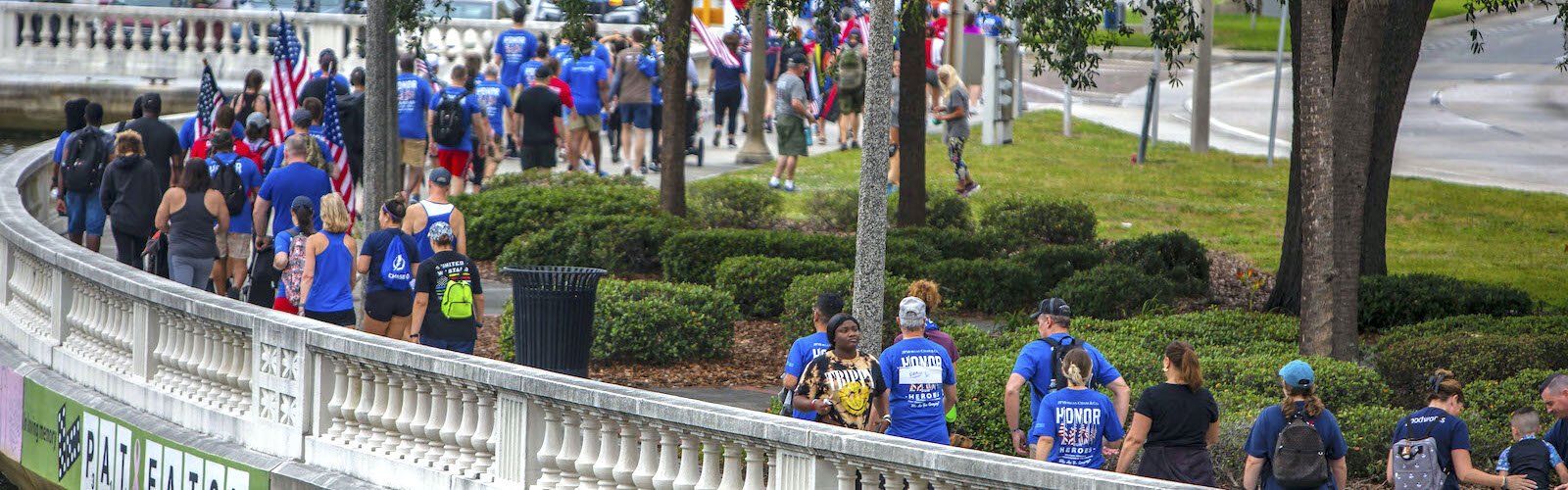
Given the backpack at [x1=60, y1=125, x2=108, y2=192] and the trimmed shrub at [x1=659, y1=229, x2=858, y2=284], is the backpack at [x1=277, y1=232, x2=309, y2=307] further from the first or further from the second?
the trimmed shrub at [x1=659, y1=229, x2=858, y2=284]

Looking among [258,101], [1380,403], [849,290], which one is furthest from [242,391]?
[258,101]

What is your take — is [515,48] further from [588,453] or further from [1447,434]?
[1447,434]

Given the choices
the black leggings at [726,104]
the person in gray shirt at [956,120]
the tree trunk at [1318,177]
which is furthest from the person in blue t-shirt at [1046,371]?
the black leggings at [726,104]

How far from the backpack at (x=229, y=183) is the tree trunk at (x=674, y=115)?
4.45 metres

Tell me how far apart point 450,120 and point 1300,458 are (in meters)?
12.3

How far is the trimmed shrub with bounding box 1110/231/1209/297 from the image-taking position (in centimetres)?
1559

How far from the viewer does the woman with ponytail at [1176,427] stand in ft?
25.7

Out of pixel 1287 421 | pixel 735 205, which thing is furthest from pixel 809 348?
pixel 735 205

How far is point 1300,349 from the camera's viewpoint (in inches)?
464

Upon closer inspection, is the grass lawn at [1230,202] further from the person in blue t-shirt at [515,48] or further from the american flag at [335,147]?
the american flag at [335,147]

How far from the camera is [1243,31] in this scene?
52469mm

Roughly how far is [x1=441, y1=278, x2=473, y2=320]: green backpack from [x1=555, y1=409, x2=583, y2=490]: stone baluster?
367cm

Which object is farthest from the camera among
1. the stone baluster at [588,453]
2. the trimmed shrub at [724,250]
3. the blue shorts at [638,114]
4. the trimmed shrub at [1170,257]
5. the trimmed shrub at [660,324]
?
the blue shorts at [638,114]

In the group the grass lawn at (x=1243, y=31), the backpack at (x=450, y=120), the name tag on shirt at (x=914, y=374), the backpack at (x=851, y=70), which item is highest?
the grass lawn at (x=1243, y=31)
